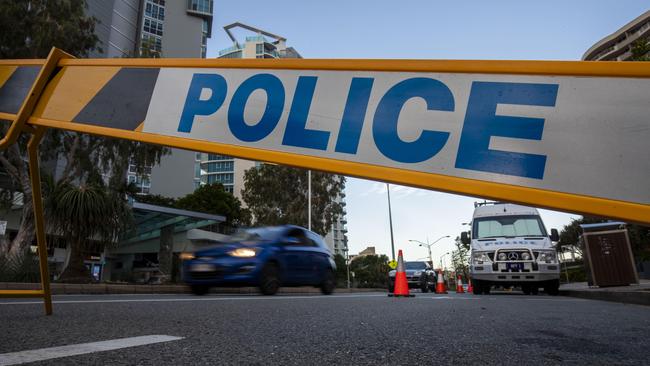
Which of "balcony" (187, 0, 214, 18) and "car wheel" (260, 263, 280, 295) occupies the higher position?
"balcony" (187, 0, 214, 18)

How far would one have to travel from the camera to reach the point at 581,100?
1192 millimetres

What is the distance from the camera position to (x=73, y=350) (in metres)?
1.81

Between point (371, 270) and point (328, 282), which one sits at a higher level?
Result: point (371, 270)

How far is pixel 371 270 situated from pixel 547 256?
87436 mm

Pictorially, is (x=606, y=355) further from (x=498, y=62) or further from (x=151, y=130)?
(x=151, y=130)

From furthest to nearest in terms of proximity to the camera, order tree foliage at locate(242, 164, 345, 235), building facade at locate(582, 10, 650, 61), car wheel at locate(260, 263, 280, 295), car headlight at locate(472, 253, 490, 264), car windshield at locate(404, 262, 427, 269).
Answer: building facade at locate(582, 10, 650, 61) → tree foliage at locate(242, 164, 345, 235) → car windshield at locate(404, 262, 427, 269) → car headlight at locate(472, 253, 490, 264) → car wheel at locate(260, 263, 280, 295)

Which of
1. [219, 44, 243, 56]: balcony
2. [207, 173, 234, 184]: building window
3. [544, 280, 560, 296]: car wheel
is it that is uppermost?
[219, 44, 243, 56]: balcony

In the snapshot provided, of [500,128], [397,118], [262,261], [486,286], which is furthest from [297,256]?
[500,128]

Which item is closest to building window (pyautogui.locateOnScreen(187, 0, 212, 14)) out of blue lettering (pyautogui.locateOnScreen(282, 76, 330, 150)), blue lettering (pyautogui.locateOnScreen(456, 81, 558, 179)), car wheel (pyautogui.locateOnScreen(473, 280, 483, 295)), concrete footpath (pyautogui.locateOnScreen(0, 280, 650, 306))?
concrete footpath (pyautogui.locateOnScreen(0, 280, 650, 306))

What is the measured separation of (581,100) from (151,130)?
1.50 m

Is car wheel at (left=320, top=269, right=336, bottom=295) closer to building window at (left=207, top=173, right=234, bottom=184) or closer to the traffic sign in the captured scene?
the traffic sign

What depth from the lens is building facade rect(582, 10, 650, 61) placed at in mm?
61562

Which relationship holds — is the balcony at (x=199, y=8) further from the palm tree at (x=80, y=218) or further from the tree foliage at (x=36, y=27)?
the palm tree at (x=80, y=218)

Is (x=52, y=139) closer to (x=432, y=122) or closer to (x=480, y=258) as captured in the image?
(x=480, y=258)
